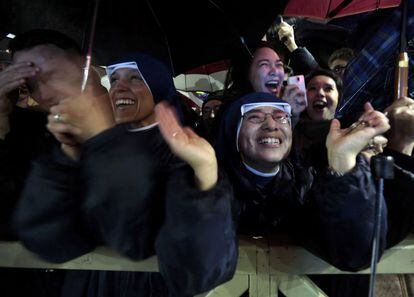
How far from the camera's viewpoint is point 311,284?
139 cm

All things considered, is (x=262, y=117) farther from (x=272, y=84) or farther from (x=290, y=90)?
(x=272, y=84)

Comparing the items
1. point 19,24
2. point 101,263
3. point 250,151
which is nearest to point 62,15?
point 19,24

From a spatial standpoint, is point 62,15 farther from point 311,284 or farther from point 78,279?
point 311,284

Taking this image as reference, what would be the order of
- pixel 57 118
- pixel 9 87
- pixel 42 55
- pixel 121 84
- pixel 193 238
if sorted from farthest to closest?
pixel 121 84 < pixel 42 55 < pixel 9 87 < pixel 57 118 < pixel 193 238

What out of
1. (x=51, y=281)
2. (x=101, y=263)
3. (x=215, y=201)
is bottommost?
(x=51, y=281)

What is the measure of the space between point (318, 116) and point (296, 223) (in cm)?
136

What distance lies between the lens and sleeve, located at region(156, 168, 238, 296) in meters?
1.11

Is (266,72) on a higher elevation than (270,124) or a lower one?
higher

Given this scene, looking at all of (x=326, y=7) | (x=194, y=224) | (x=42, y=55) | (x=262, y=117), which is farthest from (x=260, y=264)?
(x=326, y=7)

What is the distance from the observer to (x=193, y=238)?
110 centimetres

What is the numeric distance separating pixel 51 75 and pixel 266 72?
56.6 inches

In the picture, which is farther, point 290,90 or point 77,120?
point 290,90

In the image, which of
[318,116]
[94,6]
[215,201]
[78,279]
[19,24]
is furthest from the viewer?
[318,116]

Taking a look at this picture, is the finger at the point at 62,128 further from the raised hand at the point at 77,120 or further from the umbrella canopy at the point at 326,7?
the umbrella canopy at the point at 326,7
